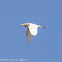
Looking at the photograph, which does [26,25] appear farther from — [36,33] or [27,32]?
[36,33]

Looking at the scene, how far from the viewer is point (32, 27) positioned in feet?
97.5

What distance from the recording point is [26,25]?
31234 mm

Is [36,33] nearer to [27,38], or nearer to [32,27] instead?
[32,27]

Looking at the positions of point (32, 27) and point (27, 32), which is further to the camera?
point (27, 32)

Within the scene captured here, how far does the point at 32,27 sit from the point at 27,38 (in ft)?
7.34

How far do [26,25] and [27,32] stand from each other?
3.20 ft

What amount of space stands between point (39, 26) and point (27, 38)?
153 cm

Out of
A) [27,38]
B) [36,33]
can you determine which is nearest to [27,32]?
[27,38]

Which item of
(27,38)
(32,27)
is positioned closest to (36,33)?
(32,27)

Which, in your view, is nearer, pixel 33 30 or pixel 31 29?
pixel 33 30

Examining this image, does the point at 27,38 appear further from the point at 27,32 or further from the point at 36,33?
the point at 36,33

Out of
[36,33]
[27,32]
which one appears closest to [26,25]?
[27,32]

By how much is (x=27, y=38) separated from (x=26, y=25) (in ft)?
3.60

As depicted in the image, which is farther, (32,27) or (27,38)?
(27,38)
